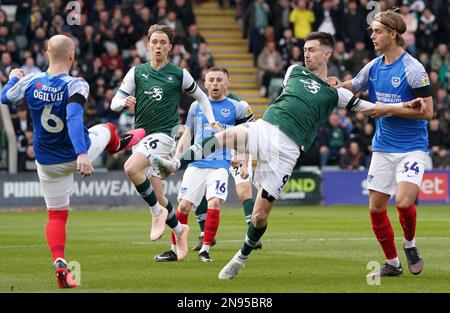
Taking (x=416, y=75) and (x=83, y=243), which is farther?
(x=83, y=243)

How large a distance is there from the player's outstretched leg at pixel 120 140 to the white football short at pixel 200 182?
237cm

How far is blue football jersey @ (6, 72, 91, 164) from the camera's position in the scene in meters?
11.1

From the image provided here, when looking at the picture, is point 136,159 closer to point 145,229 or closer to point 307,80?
point 307,80

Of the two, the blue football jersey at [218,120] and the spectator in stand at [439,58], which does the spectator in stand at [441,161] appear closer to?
the spectator in stand at [439,58]

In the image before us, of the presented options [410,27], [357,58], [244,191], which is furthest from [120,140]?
[410,27]

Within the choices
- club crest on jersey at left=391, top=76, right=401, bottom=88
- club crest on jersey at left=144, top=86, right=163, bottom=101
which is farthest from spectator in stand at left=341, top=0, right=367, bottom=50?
club crest on jersey at left=391, top=76, right=401, bottom=88

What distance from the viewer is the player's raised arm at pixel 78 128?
35.3 ft

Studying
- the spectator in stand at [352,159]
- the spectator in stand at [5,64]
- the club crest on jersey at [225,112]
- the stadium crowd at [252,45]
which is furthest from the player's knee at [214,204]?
the spectator in stand at [352,159]

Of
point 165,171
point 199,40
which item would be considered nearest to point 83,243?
point 165,171

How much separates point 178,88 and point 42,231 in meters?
6.72

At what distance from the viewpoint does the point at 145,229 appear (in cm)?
2073
